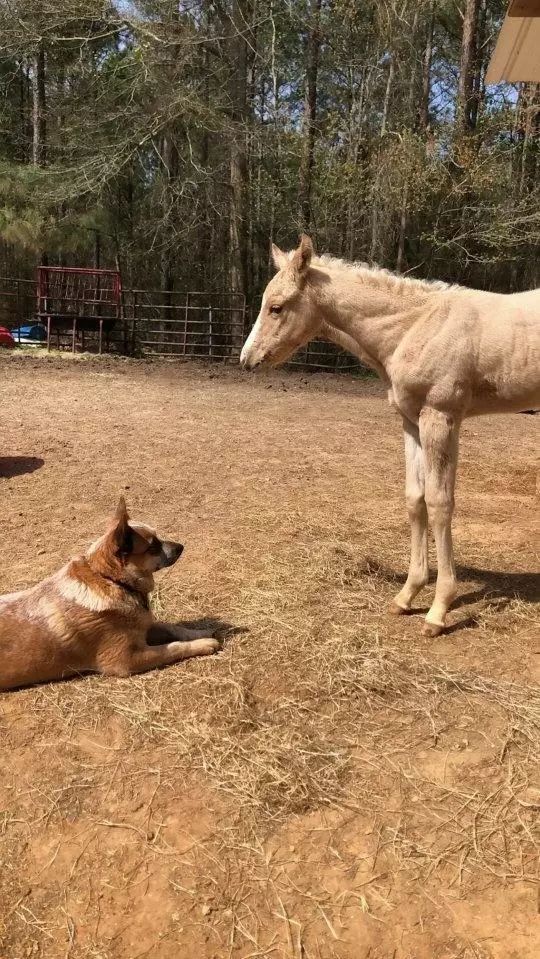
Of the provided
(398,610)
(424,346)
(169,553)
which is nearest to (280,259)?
(424,346)

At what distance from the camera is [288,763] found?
2.88 metres

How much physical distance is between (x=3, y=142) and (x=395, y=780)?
2691 centimetres

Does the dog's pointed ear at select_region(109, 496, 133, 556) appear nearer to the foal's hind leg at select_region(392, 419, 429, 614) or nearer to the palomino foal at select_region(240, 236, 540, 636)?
the palomino foal at select_region(240, 236, 540, 636)

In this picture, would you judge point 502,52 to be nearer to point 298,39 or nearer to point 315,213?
point 315,213

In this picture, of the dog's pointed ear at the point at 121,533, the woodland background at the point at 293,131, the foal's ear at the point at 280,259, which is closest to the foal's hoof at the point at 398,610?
the dog's pointed ear at the point at 121,533

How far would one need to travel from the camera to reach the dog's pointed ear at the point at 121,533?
139 inches

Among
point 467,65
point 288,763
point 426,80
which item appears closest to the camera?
point 288,763

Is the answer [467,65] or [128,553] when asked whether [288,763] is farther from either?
[467,65]

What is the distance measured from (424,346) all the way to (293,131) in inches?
683

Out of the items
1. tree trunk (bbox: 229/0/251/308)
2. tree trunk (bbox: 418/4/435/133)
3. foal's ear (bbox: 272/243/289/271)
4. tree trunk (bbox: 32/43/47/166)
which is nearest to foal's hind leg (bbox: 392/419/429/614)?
foal's ear (bbox: 272/243/289/271)

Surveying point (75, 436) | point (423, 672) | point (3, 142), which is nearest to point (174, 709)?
point (423, 672)

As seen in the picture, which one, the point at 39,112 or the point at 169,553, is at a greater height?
the point at 39,112

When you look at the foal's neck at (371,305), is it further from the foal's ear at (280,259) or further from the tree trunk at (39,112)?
the tree trunk at (39,112)

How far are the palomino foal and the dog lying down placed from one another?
1.64 m
